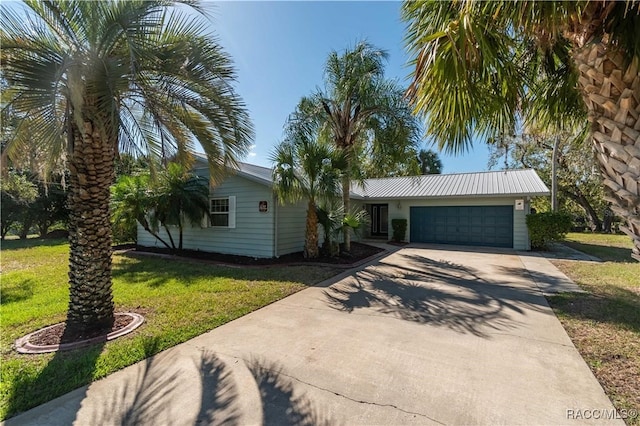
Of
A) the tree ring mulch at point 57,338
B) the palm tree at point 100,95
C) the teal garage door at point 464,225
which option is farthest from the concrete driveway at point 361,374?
the teal garage door at point 464,225

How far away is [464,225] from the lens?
1476 centimetres

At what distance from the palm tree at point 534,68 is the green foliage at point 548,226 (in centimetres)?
994

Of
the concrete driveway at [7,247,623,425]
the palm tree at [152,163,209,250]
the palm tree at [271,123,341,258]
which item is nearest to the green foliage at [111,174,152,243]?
the palm tree at [152,163,209,250]

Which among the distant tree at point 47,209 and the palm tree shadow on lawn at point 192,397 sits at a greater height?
the distant tree at point 47,209

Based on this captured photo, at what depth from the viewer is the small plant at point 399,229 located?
630 inches

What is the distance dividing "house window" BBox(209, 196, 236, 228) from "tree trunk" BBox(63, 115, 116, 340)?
632 cm

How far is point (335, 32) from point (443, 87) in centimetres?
700

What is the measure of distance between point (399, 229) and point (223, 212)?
9184 millimetres

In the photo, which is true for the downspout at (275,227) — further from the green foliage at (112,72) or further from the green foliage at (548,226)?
the green foliage at (548,226)

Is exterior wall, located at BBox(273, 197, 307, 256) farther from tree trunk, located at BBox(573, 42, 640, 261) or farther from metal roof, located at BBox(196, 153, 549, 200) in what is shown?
tree trunk, located at BBox(573, 42, 640, 261)

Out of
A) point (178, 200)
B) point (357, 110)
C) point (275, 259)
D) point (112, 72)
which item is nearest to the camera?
point (112, 72)

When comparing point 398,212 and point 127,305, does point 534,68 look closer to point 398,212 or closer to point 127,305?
point 127,305

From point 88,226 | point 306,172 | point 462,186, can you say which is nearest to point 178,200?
point 306,172

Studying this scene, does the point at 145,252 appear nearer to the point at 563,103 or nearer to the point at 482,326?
the point at 482,326
